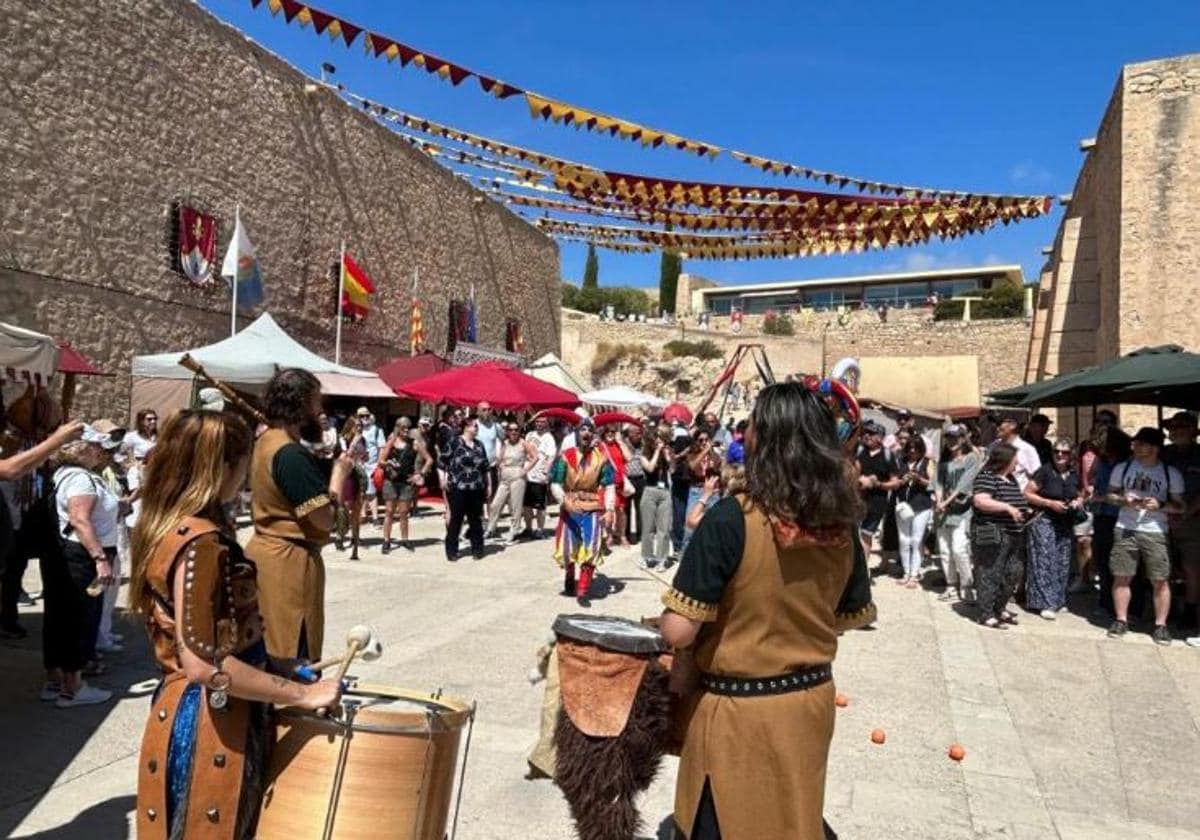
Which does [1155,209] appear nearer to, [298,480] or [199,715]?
[298,480]

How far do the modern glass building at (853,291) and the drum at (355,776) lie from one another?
187 ft

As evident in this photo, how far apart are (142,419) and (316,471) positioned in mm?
6855

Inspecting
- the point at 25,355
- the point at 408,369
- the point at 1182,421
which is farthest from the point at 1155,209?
the point at 25,355

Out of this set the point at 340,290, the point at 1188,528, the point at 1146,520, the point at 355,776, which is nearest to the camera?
the point at 355,776

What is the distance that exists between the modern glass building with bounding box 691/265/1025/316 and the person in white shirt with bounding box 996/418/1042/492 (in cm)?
4976

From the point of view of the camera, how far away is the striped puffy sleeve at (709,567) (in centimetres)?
210

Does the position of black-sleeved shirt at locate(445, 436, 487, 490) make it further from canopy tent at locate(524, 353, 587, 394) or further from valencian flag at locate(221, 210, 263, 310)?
canopy tent at locate(524, 353, 587, 394)

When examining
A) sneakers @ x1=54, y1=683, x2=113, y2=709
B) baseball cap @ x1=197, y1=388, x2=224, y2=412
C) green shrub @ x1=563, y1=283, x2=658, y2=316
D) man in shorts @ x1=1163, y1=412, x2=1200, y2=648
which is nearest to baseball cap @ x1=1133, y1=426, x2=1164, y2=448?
man in shorts @ x1=1163, y1=412, x2=1200, y2=648

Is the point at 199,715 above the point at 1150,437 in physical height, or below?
below

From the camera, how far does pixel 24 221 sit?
11094mm

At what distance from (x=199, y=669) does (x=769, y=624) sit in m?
1.32

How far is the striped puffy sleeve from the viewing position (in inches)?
82.7

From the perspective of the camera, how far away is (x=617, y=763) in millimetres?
2441

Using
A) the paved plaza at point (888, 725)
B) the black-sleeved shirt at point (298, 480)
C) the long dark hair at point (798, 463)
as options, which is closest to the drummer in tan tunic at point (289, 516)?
the black-sleeved shirt at point (298, 480)
